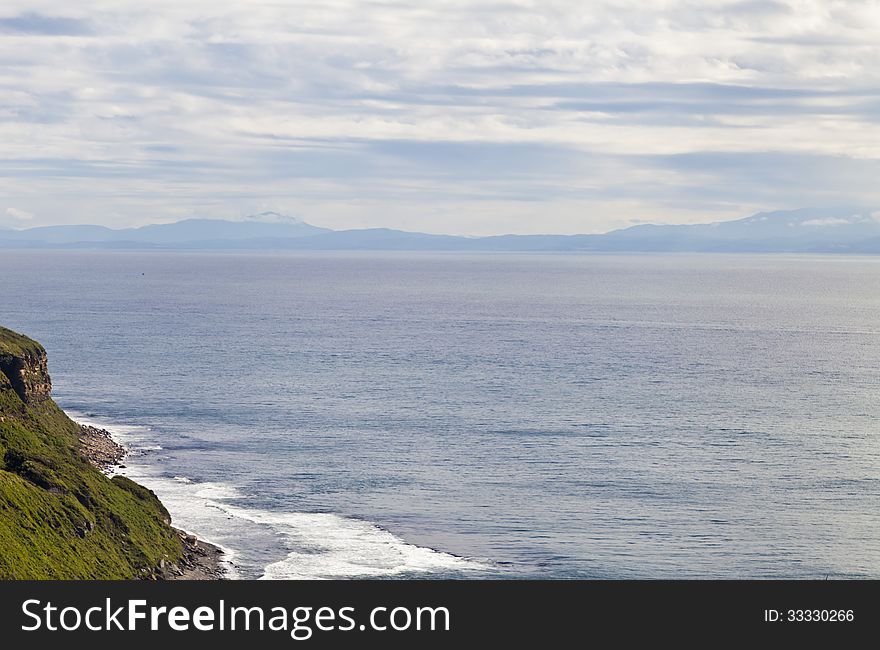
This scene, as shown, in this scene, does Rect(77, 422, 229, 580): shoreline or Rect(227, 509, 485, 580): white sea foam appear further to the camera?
Rect(227, 509, 485, 580): white sea foam

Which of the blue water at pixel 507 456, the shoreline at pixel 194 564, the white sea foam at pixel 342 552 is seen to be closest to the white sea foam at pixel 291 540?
the white sea foam at pixel 342 552

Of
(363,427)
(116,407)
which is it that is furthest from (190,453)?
(116,407)

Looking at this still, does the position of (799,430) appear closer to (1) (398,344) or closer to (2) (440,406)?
(2) (440,406)

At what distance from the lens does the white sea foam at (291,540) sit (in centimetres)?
6781

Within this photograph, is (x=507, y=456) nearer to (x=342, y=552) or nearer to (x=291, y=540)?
(x=291, y=540)

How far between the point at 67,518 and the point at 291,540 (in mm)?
16314

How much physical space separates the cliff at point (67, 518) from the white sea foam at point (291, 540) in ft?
14.9

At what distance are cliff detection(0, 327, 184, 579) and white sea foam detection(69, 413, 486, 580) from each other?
453 cm

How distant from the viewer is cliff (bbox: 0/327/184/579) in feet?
188

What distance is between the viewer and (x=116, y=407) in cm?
12406

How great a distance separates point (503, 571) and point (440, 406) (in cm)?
5538

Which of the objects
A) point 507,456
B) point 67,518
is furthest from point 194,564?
point 507,456

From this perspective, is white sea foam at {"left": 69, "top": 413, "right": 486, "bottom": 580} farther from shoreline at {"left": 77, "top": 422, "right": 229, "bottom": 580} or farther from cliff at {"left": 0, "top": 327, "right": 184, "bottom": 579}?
cliff at {"left": 0, "top": 327, "right": 184, "bottom": 579}

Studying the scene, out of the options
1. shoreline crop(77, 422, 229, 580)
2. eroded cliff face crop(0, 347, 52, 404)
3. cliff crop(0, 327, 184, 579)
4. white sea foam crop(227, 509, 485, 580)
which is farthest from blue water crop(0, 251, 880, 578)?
eroded cliff face crop(0, 347, 52, 404)
